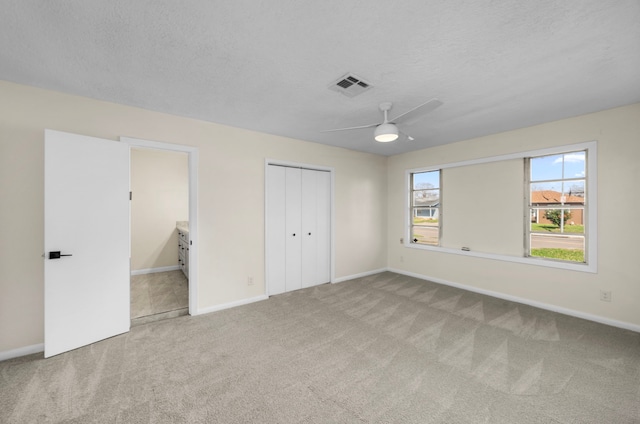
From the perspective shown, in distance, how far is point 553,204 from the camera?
371cm

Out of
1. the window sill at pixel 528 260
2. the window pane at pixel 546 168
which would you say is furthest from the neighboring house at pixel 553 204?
the window sill at pixel 528 260

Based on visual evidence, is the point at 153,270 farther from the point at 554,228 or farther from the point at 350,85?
the point at 554,228

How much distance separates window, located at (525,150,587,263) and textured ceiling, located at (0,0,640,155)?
2.76 ft

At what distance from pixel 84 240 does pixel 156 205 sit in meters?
3.31

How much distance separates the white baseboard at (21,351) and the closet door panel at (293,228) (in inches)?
115

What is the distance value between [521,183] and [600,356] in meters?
2.41

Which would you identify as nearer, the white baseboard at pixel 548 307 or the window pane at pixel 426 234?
the white baseboard at pixel 548 307

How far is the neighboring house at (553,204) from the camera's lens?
11.6ft

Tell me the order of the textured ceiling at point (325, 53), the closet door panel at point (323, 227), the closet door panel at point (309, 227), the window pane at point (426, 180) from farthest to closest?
the window pane at point (426, 180) → the closet door panel at point (323, 227) → the closet door panel at point (309, 227) → the textured ceiling at point (325, 53)

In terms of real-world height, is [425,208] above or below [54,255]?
above

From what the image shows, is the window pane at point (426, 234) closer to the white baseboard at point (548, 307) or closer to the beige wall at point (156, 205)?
the white baseboard at point (548, 307)

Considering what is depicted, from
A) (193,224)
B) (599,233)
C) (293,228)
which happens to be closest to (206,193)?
(193,224)

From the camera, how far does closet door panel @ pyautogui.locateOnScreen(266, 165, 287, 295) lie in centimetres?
420

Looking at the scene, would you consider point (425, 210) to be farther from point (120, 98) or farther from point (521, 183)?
point (120, 98)
